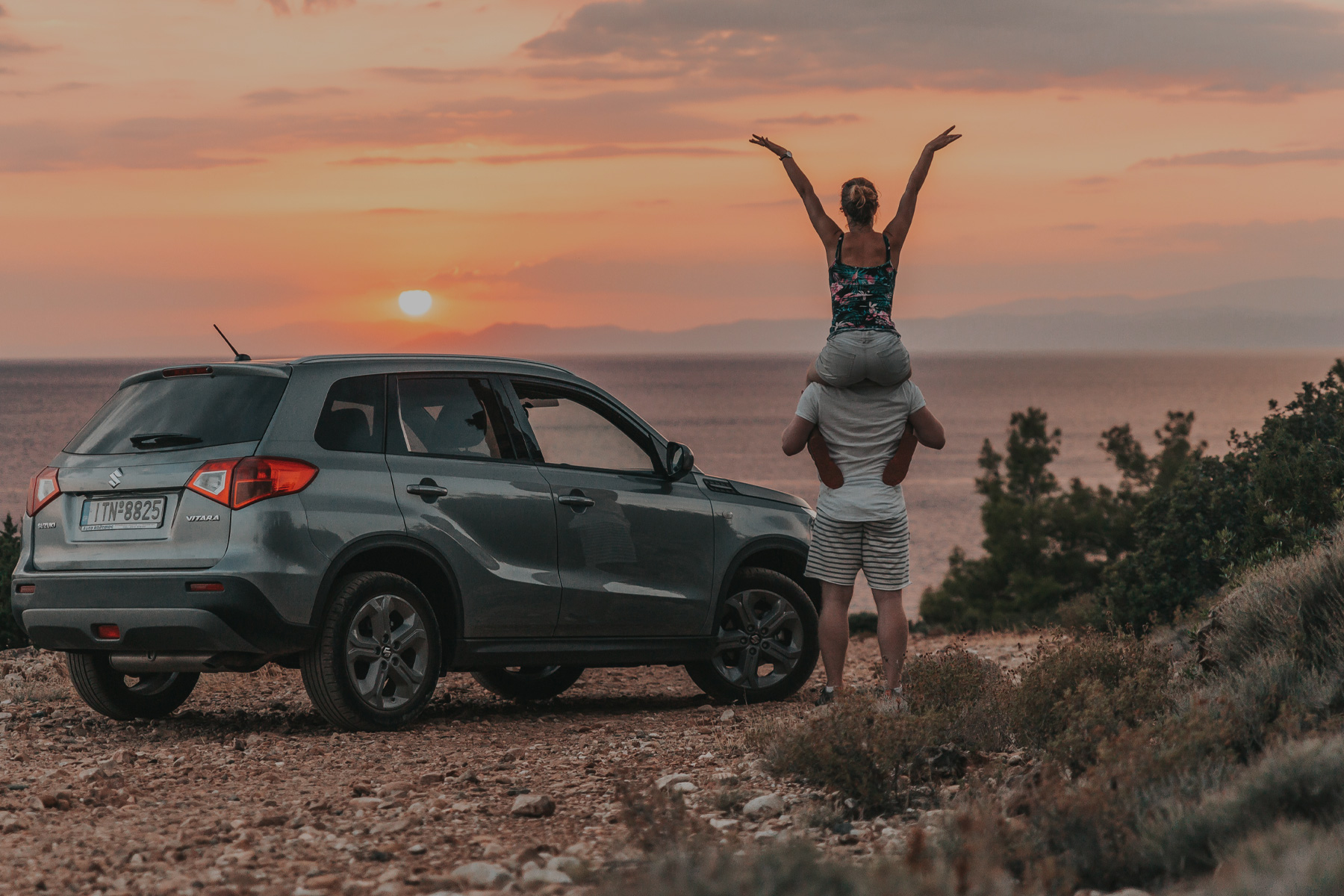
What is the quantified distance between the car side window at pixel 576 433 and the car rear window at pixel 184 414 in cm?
145

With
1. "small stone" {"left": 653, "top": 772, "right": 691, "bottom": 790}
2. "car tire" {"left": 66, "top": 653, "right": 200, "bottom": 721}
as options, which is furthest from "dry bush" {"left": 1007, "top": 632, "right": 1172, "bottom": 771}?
"car tire" {"left": 66, "top": 653, "right": 200, "bottom": 721}

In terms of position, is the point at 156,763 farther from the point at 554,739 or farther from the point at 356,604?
the point at 554,739

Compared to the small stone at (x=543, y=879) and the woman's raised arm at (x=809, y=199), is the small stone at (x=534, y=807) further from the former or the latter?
the woman's raised arm at (x=809, y=199)

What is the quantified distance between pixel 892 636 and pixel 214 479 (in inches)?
130

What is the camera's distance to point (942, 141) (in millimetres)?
7215

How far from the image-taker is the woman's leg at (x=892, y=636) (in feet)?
22.8

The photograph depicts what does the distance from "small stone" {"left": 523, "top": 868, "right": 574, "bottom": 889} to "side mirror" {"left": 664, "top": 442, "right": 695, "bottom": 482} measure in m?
3.88

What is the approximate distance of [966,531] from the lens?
64375 millimetres

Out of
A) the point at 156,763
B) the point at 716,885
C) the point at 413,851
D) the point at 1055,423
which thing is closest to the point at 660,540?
the point at 156,763

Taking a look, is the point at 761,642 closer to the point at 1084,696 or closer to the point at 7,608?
the point at 1084,696

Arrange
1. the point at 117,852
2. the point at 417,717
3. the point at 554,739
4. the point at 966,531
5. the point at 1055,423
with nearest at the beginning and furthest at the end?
the point at 117,852 < the point at 554,739 < the point at 417,717 < the point at 966,531 < the point at 1055,423

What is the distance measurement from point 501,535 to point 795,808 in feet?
8.96

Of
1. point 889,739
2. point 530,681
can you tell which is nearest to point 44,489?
point 530,681

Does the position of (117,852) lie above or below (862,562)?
below
